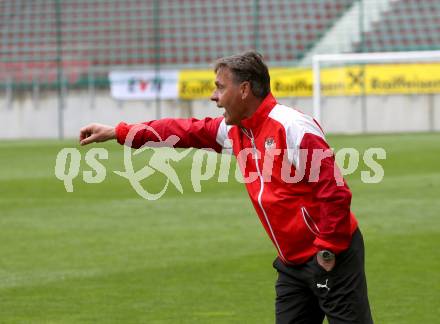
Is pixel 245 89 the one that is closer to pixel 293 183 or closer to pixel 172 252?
pixel 293 183

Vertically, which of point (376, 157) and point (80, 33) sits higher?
point (80, 33)

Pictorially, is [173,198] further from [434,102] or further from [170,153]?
[434,102]

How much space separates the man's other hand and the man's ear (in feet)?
2.60

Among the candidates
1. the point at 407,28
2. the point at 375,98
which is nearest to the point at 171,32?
the point at 407,28

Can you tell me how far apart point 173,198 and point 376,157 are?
23.8 feet

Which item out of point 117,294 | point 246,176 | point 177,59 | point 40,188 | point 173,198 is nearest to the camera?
point 246,176

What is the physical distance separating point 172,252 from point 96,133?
506 centimetres

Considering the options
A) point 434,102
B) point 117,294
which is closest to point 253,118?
point 117,294

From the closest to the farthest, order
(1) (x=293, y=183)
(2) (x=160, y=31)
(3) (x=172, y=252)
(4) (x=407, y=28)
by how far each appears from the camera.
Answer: (1) (x=293, y=183) → (3) (x=172, y=252) → (4) (x=407, y=28) → (2) (x=160, y=31)

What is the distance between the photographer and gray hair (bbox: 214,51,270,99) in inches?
186

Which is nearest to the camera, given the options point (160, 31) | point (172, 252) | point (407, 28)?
point (172, 252)

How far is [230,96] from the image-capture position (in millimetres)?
4777

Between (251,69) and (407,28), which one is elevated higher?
(407,28)

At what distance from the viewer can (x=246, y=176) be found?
4.92 meters
